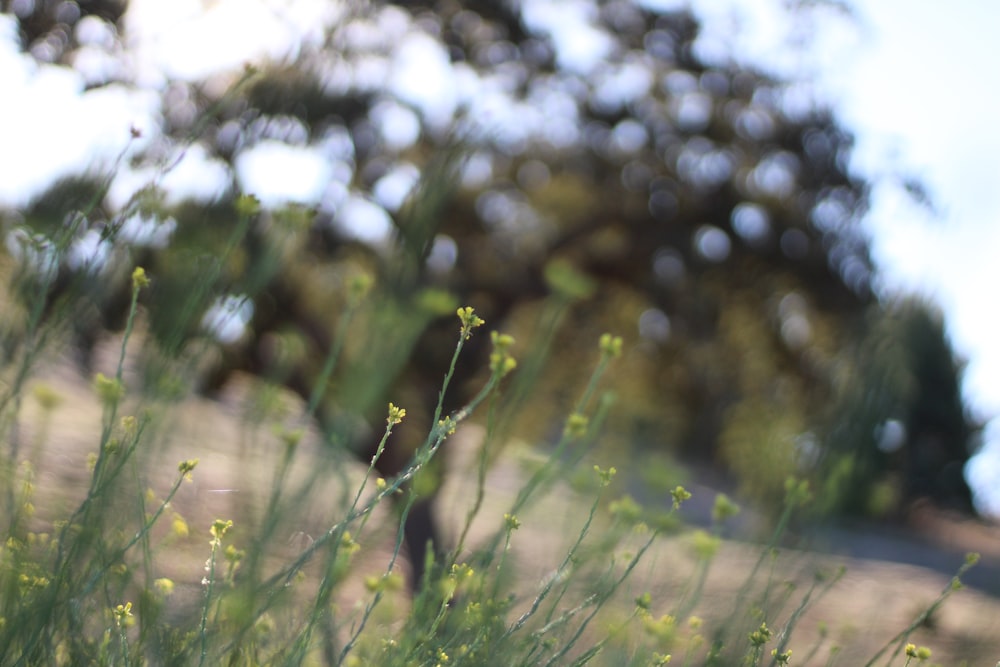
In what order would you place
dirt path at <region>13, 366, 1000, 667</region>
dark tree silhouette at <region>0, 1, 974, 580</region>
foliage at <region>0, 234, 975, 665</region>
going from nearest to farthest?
1. foliage at <region>0, 234, 975, 665</region>
2. dirt path at <region>13, 366, 1000, 667</region>
3. dark tree silhouette at <region>0, 1, 974, 580</region>

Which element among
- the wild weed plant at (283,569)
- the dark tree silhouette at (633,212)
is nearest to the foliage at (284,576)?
the wild weed plant at (283,569)

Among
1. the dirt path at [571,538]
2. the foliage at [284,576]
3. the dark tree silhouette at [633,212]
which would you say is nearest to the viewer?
the foliage at [284,576]

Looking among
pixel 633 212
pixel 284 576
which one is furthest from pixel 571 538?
pixel 633 212

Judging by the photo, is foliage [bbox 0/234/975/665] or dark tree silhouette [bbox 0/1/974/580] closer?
foliage [bbox 0/234/975/665]

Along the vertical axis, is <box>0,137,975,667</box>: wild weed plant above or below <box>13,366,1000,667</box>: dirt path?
above

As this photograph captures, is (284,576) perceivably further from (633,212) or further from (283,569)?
(633,212)

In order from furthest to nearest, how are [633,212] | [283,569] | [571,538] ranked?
[633,212] → [571,538] → [283,569]

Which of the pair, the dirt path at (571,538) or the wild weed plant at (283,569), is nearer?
the wild weed plant at (283,569)

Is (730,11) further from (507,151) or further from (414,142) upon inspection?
(414,142)

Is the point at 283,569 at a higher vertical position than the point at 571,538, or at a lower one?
higher

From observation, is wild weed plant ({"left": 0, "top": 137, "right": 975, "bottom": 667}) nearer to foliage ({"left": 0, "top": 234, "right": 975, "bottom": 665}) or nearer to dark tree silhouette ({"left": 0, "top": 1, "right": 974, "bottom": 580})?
foliage ({"left": 0, "top": 234, "right": 975, "bottom": 665})

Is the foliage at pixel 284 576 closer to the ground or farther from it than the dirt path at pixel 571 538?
farther from it

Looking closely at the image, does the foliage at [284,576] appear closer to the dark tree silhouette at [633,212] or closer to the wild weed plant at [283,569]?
the wild weed plant at [283,569]

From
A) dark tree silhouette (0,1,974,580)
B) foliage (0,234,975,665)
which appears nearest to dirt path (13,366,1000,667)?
foliage (0,234,975,665)
